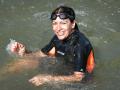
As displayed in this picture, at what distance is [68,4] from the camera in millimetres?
10172

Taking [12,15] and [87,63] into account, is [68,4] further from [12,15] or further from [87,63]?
[87,63]

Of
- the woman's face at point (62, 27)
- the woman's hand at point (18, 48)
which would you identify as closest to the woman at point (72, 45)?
the woman's face at point (62, 27)

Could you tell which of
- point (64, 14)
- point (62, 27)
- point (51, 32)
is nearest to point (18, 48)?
point (62, 27)

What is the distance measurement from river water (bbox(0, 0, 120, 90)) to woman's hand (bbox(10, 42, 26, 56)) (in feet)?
1.29

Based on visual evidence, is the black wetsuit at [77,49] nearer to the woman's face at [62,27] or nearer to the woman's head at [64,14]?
the woman's face at [62,27]

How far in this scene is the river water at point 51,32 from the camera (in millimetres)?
6215

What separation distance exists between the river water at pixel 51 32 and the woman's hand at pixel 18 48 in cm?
39

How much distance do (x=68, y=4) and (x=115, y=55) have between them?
3.32m

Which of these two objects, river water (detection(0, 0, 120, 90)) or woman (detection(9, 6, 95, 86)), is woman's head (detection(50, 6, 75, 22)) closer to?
woman (detection(9, 6, 95, 86))

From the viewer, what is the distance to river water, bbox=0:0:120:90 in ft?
20.4

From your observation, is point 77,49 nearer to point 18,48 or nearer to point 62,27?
point 62,27

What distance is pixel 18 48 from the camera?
6301mm

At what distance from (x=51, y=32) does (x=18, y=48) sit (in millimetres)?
2162

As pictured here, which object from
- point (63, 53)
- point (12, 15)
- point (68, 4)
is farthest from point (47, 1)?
point (63, 53)
